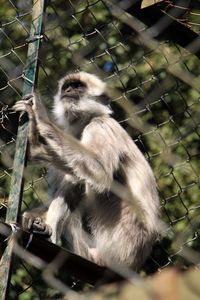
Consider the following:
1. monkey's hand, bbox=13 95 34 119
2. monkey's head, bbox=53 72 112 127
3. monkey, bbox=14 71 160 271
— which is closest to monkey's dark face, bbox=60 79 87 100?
monkey's head, bbox=53 72 112 127

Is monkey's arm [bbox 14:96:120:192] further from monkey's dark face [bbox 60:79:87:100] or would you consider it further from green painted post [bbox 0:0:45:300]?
monkey's dark face [bbox 60:79:87:100]

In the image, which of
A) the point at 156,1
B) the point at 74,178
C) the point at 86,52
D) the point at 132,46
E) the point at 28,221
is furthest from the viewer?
the point at 132,46

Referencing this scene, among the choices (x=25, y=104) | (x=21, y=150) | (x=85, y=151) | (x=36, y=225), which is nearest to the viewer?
(x=21, y=150)

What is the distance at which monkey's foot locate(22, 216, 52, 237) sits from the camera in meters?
2.84

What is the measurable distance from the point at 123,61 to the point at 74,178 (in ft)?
3.61

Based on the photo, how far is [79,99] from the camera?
3.84 metres

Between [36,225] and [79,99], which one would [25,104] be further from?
[79,99]

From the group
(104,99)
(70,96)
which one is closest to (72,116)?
(70,96)

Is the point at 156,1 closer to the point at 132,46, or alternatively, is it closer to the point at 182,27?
the point at 182,27

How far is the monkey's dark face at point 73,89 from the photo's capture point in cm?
381

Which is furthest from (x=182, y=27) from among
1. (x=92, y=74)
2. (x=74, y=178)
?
(x=92, y=74)

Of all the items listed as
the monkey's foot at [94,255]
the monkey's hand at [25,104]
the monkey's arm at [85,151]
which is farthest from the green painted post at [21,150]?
the monkey's foot at [94,255]

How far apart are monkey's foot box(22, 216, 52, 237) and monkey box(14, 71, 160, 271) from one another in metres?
0.02

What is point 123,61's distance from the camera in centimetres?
404
